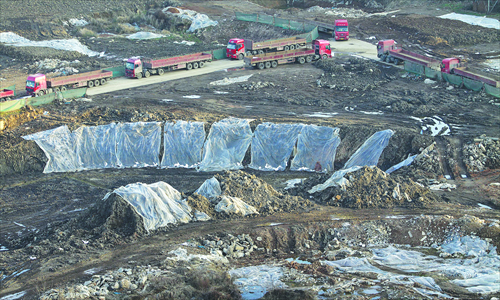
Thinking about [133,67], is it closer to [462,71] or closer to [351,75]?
[351,75]

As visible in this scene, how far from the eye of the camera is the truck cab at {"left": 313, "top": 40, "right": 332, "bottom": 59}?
38938 mm

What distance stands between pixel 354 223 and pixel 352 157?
734 centimetres

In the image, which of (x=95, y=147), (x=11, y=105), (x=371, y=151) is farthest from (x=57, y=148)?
(x=371, y=151)

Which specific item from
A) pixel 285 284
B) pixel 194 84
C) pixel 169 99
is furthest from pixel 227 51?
pixel 285 284

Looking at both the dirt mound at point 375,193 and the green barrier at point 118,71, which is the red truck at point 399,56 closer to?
the dirt mound at point 375,193

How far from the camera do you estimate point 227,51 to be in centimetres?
4022

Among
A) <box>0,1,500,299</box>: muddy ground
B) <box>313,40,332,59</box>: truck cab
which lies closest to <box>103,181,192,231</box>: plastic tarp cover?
<box>0,1,500,299</box>: muddy ground

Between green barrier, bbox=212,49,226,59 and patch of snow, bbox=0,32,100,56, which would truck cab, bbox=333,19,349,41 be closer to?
green barrier, bbox=212,49,226,59

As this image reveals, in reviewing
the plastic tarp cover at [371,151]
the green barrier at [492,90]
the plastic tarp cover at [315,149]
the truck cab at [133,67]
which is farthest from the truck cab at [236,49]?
the green barrier at [492,90]

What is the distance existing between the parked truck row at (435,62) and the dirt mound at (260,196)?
18.6 meters

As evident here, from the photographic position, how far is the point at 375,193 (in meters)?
19.0

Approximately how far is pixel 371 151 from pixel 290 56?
1664cm

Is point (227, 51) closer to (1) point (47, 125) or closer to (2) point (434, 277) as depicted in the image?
(1) point (47, 125)

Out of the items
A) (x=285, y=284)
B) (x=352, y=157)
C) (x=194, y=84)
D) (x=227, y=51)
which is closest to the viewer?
(x=285, y=284)
